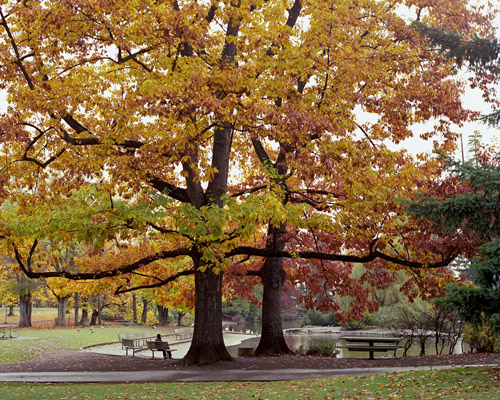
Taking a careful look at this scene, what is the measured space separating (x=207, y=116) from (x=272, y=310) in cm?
871

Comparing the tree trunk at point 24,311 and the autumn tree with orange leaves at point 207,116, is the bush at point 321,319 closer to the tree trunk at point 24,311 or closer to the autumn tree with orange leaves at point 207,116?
the tree trunk at point 24,311

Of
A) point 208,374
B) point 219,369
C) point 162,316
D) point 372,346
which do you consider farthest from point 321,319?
point 208,374

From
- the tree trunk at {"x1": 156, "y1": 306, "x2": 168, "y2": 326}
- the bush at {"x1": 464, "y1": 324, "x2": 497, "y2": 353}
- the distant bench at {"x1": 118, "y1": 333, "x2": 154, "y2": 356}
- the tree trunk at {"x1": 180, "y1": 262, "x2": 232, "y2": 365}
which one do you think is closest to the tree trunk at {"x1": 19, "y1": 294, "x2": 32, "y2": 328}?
the tree trunk at {"x1": 156, "y1": 306, "x2": 168, "y2": 326}

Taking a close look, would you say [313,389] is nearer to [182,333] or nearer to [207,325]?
[207,325]

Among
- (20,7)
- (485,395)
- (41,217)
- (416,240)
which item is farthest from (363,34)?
(485,395)

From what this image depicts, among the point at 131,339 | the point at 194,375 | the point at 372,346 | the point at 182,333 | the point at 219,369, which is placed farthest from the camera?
the point at 182,333

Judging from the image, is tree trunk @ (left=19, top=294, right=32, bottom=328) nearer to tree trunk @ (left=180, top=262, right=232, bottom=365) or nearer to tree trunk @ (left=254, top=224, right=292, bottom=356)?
tree trunk @ (left=254, top=224, right=292, bottom=356)

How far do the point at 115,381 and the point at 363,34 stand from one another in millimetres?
12733

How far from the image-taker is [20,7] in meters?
12.9

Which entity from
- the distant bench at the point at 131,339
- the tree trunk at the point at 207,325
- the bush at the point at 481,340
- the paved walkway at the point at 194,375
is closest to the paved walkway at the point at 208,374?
the paved walkway at the point at 194,375

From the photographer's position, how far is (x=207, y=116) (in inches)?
506

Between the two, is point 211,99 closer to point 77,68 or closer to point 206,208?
point 206,208

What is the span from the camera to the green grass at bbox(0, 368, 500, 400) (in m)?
8.28

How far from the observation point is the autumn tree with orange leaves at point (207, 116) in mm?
12578
